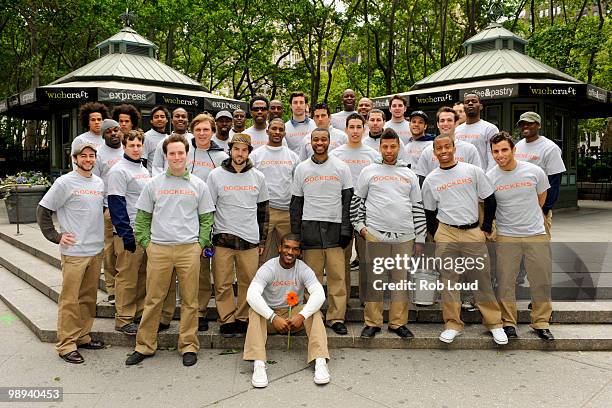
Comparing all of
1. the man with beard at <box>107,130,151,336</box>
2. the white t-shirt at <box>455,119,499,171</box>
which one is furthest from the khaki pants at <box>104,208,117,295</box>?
the white t-shirt at <box>455,119,499,171</box>

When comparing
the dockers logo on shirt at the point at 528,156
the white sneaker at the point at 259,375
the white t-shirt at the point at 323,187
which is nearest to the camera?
the white sneaker at the point at 259,375

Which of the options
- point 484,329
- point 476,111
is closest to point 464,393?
point 484,329

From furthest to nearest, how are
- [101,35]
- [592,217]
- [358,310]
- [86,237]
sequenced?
1. [101,35]
2. [592,217]
3. [358,310]
4. [86,237]

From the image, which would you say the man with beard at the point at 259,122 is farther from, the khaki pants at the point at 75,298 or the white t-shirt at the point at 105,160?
the khaki pants at the point at 75,298

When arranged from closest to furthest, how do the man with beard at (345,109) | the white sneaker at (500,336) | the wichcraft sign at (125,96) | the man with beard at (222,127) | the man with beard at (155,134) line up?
the white sneaker at (500,336) < the man with beard at (222,127) < the man with beard at (155,134) < the man with beard at (345,109) < the wichcraft sign at (125,96)

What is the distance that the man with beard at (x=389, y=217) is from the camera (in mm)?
4672

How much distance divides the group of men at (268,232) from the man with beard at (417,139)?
1057 mm

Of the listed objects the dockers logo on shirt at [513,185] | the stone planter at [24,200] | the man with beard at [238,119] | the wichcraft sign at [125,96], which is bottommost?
the stone planter at [24,200]

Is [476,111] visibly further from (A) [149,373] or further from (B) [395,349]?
(A) [149,373]

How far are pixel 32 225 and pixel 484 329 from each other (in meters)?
10.6

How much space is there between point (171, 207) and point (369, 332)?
2378mm

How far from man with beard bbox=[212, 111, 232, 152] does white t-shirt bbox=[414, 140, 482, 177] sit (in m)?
2.37

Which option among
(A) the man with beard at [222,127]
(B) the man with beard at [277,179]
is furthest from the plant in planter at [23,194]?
(B) the man with beard at [277,179]

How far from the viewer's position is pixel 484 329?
4.96 metres
